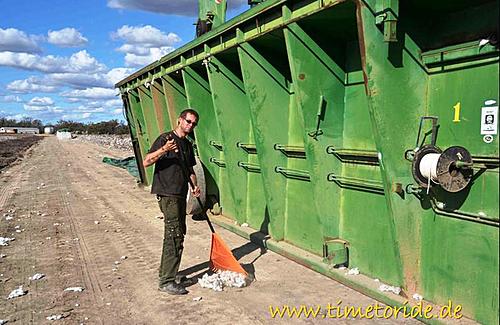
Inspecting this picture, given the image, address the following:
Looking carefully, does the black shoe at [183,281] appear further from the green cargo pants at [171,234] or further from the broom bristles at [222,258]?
the broom bristles at [222,258]

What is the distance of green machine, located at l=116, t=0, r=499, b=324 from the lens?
3.25 m

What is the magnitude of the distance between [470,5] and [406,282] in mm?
2079

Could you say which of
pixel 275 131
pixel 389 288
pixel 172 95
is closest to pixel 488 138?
pixel 389 288

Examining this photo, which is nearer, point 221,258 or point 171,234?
point 171,234

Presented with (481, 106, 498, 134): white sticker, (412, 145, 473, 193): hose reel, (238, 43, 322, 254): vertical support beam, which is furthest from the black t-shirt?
(481, 106, 498, 134): white sticker

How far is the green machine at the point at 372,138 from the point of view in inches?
128

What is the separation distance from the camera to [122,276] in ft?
16.5

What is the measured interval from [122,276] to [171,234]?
3.31ft

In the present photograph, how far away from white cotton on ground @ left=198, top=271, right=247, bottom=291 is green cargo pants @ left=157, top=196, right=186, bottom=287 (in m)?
0.32

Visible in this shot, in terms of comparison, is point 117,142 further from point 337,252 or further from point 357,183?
point 357,183

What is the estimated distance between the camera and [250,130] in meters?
6.61

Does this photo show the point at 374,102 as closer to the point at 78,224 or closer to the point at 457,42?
the point at 457,42

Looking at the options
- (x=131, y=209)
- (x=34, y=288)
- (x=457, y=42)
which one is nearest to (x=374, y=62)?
(x=457, y=42)

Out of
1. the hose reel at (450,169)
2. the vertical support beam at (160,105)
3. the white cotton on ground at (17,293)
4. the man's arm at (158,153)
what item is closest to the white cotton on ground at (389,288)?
the hose reel at (450,169)
